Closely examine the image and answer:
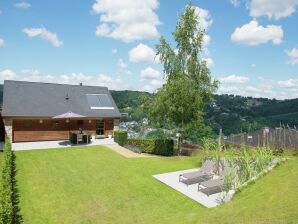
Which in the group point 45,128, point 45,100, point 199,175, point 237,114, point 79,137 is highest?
point 45,100

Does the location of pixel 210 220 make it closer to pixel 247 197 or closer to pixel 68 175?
pixel 247 197

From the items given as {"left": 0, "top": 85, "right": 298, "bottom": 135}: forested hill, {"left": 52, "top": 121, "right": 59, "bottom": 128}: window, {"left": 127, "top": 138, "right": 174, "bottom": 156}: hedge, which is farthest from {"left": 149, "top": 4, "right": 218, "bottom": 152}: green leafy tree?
{"left": 0, "top": 85, "right": 298, "bottom": 135}: forested hill

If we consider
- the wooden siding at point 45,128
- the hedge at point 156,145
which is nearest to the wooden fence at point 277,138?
the hedge at point 156,145

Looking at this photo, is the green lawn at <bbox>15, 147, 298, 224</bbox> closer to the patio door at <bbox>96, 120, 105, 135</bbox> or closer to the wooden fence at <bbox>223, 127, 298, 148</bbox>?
the wooden fence at <bbox>223, 127, 298, 148</bbox>

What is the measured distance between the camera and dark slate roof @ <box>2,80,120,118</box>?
26422 millimetres

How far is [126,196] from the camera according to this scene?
13.4 metres

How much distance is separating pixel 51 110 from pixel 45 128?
6.17ft

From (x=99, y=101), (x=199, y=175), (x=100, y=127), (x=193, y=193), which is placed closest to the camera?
(x=193, y=193)

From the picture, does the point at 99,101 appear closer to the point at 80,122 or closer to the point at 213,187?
the point at 80,122

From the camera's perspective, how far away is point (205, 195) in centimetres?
1377

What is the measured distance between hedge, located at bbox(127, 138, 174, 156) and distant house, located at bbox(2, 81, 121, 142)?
4.98 metres

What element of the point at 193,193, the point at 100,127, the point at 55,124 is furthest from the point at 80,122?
the point at 193,193

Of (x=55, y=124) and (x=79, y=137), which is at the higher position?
(x=55, y=124)

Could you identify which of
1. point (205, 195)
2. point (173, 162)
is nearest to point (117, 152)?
point (173, 162)
